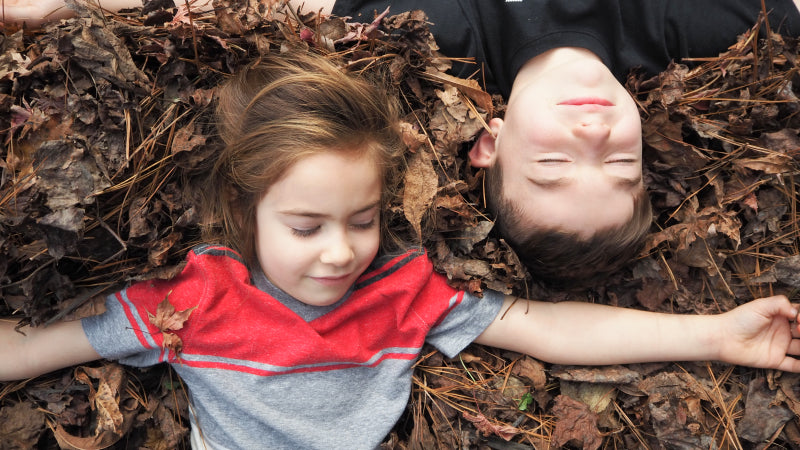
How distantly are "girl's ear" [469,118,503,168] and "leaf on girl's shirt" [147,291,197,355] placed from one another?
1.82 metres

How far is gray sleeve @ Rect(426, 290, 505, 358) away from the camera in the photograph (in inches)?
129

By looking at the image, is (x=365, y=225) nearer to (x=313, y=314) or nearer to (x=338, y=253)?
(x=338, y=253)

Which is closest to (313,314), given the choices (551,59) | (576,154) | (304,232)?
(304,232)

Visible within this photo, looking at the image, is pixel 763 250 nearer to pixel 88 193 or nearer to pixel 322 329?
pixel 322 329

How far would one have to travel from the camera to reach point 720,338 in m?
3.21

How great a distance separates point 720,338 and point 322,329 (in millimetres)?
2274

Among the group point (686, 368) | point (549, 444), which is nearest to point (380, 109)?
point (549, 444)

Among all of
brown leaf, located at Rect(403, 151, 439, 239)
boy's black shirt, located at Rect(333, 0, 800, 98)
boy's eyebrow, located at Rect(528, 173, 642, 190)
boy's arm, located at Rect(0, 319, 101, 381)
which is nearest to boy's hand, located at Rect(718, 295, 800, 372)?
boy's eyebrow, located at Rect(528, 173, 642, 190)

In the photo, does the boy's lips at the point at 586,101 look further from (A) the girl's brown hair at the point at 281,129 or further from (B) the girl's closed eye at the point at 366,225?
(B) the girl's closed eye at the point at 366,225

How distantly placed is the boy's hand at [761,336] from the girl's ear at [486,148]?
1.63 m

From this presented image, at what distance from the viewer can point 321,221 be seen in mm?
2760

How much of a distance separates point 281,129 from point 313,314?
1.07m

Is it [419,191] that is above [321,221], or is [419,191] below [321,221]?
below

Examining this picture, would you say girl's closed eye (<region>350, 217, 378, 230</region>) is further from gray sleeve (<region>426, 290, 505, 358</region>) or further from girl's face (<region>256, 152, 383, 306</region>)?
gray sleeve (<region>426, 290, 505, 358</region>)
